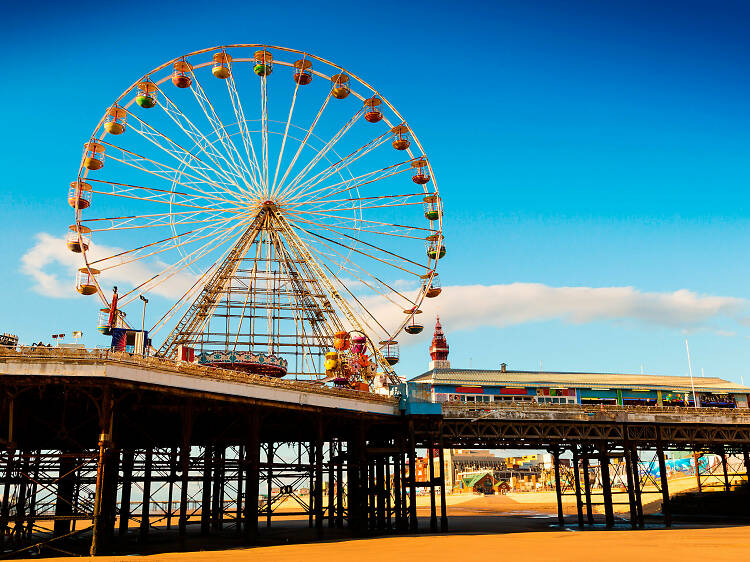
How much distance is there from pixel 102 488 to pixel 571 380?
194 ft

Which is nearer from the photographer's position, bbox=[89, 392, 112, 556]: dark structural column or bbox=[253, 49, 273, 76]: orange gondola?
bbox=[89, 392, 112, 556]: dark structural column

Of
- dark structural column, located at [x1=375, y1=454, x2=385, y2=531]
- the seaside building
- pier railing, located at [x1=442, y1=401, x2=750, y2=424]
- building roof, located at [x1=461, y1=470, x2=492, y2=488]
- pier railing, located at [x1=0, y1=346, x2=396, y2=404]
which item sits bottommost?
building roof, located at [x1=461, y1=470, x2=492, y2=488]

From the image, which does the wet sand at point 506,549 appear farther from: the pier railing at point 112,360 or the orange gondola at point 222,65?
the orange gondola at point 222,65

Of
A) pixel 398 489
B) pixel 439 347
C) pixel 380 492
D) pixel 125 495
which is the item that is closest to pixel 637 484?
pixel 398 489

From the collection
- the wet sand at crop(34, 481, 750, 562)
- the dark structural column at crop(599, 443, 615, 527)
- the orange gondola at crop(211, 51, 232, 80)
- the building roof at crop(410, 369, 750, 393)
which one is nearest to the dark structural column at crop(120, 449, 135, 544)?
the wet sand at crop(34, 481, 750, 562)

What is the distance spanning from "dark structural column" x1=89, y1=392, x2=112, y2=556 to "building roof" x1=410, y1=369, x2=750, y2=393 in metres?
49.1

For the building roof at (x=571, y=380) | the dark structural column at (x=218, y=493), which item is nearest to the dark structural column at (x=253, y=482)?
the dark structural column at (x=218, y=493)

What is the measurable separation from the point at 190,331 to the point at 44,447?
13.1 meters

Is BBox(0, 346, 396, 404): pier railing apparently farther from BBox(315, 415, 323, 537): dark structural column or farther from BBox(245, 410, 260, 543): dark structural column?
BBox(315, 415, 323, 537): dark structural column

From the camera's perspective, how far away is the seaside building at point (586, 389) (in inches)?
2857

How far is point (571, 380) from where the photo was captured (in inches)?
3068

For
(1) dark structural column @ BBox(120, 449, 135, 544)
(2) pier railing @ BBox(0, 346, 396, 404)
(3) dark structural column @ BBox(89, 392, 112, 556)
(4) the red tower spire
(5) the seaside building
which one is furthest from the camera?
(4) the red tower spire

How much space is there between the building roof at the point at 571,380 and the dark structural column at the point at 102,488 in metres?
49.1

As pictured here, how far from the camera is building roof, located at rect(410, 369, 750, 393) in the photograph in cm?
7550
